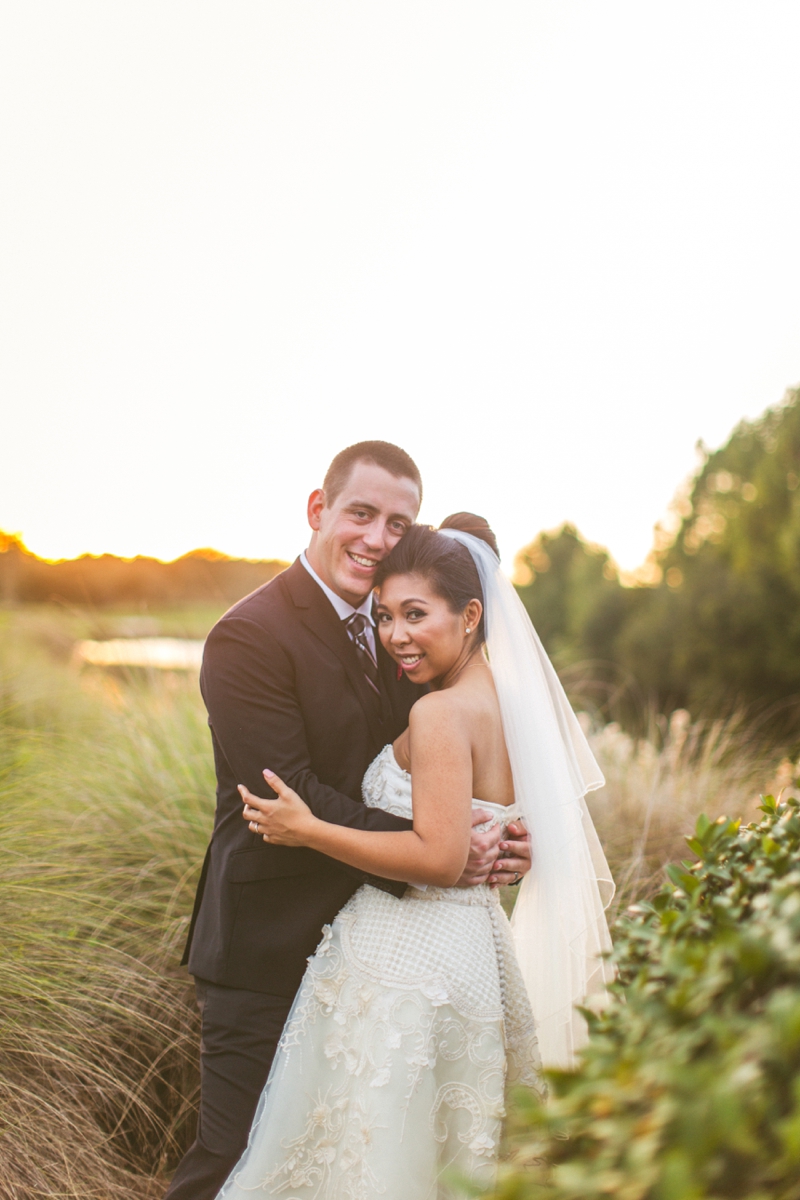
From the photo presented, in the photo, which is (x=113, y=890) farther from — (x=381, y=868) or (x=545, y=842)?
(x=545, y=842)

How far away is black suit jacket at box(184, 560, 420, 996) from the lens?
9.61 feet

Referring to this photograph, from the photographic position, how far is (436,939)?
276cm

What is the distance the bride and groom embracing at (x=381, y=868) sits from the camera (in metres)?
2.63

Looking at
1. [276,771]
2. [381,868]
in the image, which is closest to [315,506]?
[276,771]

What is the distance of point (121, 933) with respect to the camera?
13.8 ft

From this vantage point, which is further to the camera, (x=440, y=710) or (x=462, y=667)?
(x=462, y=667)

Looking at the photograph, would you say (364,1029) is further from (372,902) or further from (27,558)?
(27,558)

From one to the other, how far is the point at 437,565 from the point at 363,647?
1.78 feet

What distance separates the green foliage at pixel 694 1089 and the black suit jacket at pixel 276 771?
5.27 feet

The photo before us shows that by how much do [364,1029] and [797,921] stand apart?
73.3 inches

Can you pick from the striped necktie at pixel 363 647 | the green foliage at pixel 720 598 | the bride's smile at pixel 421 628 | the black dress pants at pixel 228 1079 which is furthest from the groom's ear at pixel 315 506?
the green foliage at pixel 720 598

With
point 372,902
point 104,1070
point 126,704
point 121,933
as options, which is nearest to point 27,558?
point 126,704

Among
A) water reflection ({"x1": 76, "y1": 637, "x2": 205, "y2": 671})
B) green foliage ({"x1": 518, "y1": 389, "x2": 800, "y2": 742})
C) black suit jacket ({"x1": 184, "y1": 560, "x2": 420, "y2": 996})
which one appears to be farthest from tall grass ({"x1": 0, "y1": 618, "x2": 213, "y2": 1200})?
green foliage ({"x1": 518, "y1": 389, "x2": 800, "y2": 742})

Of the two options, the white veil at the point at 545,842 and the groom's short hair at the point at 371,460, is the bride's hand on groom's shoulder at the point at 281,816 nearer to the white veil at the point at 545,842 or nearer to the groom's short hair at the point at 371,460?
the white veil at the point at 545,842
